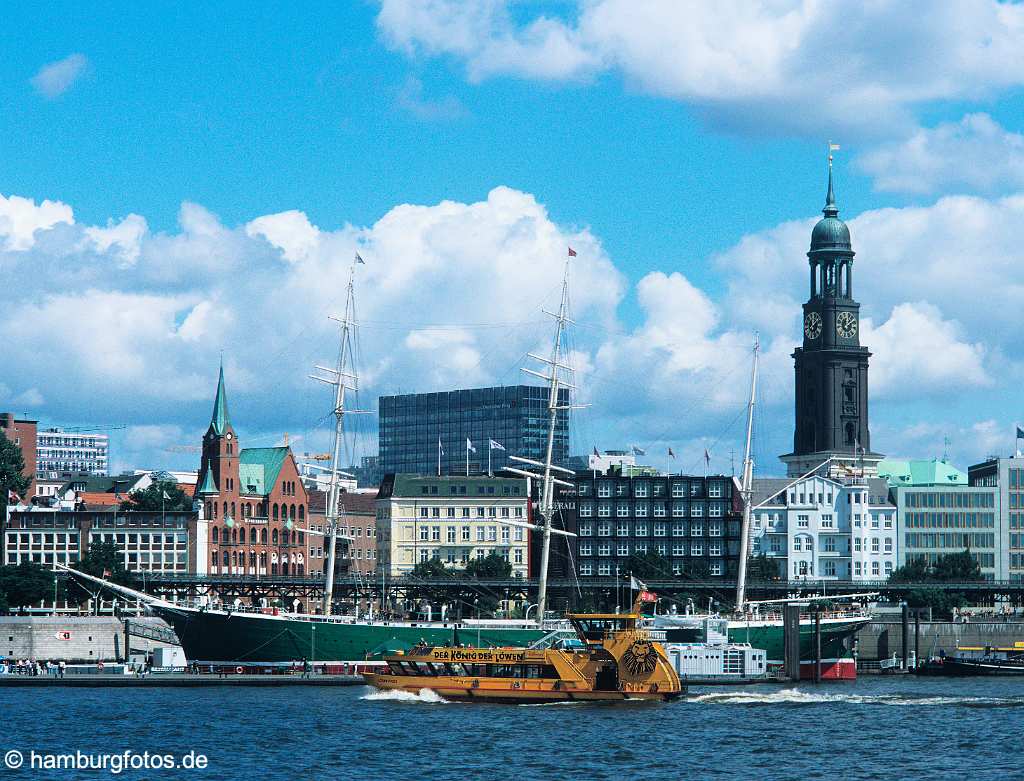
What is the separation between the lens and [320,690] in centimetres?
13188

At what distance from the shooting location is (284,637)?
152 metres

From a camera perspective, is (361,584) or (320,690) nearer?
(320,690)

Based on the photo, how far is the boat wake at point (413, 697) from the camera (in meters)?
117

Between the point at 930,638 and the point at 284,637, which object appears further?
the point at 930,638

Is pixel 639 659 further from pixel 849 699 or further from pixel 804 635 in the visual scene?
pixel 804 635

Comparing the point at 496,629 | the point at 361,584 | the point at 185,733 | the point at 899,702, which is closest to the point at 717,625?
the point at 496,629

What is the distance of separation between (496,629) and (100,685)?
108 feet

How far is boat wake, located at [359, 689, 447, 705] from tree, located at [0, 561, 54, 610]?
76.3 meters

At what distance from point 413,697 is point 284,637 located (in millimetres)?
35682

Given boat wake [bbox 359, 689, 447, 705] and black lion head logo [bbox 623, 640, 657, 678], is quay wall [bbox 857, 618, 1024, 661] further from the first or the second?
boat wake [bbox 359, 689, 447, 705]

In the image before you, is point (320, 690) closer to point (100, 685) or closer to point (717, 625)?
point (100, 685)

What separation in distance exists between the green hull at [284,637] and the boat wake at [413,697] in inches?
1219

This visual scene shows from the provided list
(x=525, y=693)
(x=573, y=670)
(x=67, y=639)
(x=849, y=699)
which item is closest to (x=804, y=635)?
(x=849, y=699)

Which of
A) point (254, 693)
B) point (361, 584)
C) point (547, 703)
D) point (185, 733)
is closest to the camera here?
point (185, 733)
